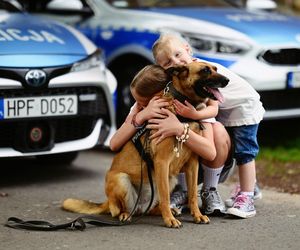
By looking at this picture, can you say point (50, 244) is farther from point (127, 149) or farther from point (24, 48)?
point (24, 48)

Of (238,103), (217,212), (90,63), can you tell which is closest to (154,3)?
(90,63)

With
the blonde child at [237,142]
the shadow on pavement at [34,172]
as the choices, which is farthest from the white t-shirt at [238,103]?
the shadow on pavement at [34,172]

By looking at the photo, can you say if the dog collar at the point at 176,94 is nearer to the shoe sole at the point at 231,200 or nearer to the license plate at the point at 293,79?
the shoe sole at the point at 231,200

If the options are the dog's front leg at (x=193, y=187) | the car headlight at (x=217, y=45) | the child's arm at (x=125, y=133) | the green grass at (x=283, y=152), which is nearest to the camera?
the dog's front leg at (x=193, y=187)

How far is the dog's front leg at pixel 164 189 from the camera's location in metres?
4.48

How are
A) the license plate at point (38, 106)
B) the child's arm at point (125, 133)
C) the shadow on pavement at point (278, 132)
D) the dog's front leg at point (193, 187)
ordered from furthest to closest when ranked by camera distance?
the shadow on pavement at point (278, 132) < the license plate at point (38, 106) < the child's arm at point (125, 133) < the dog's front leg at point (193, 187)

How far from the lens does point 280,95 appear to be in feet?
22.5

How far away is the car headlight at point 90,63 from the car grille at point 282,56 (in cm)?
145

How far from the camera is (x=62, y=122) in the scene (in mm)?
5836

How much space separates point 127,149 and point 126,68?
2.64 m

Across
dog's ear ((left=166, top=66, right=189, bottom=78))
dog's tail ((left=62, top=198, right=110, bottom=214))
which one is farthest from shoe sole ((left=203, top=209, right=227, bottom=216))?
dog's ear ((left=166, top=66, right=189, bottom=78))

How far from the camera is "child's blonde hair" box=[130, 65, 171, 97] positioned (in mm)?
4574

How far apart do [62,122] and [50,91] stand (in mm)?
263

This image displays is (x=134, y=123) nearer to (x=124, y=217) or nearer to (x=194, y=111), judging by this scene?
(x=194, y=111)
